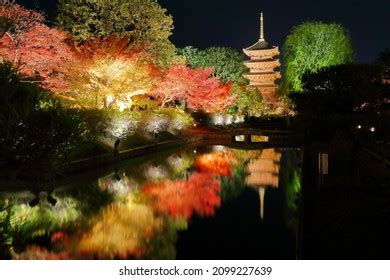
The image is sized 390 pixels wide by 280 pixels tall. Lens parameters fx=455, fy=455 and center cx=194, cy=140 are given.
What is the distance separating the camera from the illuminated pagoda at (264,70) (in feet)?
179

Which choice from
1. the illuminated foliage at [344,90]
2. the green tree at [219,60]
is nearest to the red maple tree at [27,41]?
the illuminated foliage at [344,90]

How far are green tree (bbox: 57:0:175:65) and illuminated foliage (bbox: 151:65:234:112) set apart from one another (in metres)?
1.70

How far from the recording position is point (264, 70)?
184 feet

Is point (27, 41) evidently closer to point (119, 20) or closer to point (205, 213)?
point (119, 20)

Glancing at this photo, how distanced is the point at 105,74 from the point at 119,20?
21.4ft

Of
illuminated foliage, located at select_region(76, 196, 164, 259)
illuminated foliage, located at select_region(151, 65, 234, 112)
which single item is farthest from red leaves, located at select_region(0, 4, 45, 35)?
illuminated foliage, located at select_region(151, 65, 234, 112)

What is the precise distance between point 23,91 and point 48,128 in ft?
3.70

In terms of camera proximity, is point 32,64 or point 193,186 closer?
point 193,186

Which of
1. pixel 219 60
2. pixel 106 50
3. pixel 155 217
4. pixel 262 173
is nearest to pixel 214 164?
pixel 262 173

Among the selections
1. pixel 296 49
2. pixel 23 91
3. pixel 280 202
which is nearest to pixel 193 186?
pixel 280 202

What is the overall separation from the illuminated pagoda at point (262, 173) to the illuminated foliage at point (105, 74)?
7.54 m

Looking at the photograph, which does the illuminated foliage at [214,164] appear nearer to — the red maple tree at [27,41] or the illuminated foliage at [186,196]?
the illuminated foliage at [186,196]
